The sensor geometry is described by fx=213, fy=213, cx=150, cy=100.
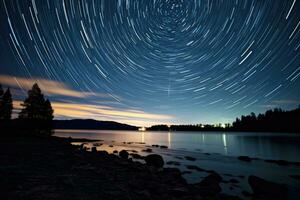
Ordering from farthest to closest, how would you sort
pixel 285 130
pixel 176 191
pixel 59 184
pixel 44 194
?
pixel 285 130
pixel 176 191
pixel 59 184
pixel 44 194

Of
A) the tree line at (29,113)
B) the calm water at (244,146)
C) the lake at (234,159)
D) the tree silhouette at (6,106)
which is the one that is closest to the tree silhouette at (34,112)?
the tree line at (29,113)

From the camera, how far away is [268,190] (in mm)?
14445

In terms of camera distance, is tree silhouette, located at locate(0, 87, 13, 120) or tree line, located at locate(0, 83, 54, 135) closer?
tree line, located at locate(0, 83, 54, 135)

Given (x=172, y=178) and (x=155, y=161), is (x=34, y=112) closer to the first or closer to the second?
(x=155, y=161)

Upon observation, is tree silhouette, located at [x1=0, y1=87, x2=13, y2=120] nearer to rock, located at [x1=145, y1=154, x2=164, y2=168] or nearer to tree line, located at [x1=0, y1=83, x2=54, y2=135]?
tree line, located at [x1=0, y1=83, x2=54, y2=135]

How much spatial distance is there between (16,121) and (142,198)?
49868mm

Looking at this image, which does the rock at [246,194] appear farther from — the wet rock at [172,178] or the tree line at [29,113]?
the tree line at [29,113]

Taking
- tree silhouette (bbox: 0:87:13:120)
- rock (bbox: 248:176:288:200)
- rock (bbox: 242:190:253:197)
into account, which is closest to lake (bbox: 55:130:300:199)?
rock (bbox: 242:190:253:197)

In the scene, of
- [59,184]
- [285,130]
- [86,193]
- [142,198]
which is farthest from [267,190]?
[285,130]

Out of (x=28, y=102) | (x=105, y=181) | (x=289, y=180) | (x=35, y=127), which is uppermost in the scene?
(x=28, y=102)

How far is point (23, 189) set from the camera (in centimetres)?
872

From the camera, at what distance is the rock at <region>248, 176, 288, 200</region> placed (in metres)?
13.9

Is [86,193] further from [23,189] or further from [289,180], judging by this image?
[289,180]

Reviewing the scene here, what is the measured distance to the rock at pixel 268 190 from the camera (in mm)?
13938
